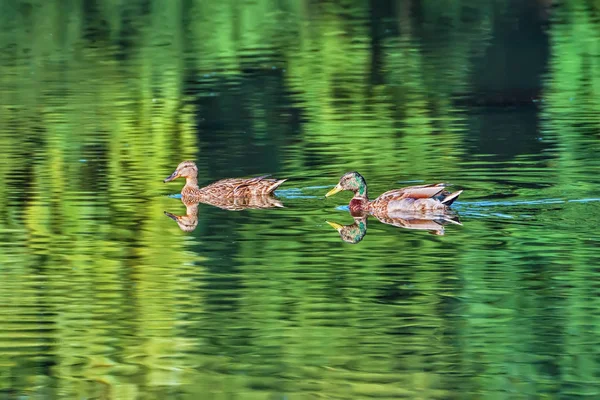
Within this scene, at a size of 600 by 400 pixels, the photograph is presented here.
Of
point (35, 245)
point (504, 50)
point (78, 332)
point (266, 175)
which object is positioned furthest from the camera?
point (504, 50)

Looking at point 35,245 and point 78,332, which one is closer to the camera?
point 78,332

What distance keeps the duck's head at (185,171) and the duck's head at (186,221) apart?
140 cm

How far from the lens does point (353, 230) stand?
12.6m

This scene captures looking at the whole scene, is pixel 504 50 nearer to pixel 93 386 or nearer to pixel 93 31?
pixel 93 31

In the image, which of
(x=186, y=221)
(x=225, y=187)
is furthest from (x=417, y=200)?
(x=225, y=187)

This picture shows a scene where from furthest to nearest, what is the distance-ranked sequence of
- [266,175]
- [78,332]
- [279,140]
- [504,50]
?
[504,50], [279,140], [266,175], [78,332]

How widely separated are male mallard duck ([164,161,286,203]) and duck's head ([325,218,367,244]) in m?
1.31

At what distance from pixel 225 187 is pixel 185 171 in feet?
2.94

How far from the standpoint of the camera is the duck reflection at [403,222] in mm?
12414

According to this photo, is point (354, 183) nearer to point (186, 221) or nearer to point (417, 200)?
point (417, 200)

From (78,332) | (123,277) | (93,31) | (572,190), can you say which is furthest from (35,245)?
(93,31)

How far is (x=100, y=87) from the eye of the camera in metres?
22.9

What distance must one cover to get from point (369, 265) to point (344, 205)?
9.59ft

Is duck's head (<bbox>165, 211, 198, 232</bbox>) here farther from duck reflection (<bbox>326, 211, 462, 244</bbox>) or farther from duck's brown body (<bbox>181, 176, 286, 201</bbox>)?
duck reflection (<bbox>326, 211, 462, 244</bbox>)
